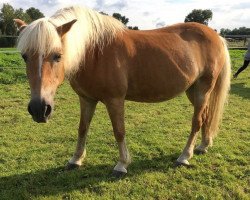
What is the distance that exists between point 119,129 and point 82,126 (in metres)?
0.65

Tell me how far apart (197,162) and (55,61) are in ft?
8.19

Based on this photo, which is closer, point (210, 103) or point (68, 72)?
point (68, 72)

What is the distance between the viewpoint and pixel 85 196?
355cm

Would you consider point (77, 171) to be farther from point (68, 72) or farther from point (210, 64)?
point (210, 64)

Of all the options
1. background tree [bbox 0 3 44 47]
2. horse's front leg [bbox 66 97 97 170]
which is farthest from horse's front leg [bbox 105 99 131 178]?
background tree [bbox 0 3 44 47]

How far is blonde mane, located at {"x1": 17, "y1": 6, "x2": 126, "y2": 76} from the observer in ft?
9.40

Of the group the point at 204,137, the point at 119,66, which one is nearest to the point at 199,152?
the point at 204,137

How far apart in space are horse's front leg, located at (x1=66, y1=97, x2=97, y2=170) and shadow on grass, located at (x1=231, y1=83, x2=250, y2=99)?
5.82m

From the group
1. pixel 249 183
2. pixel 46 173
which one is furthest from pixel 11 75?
pixel 249 183

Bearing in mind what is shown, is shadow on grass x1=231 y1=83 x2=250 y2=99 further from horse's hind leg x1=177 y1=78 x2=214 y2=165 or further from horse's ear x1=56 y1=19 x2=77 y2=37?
horse's ear x1=56 y1=19 x2=77 y2=37

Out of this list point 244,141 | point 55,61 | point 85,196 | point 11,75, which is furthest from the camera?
point 11,75

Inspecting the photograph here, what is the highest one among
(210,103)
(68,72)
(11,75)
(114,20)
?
(114,20)

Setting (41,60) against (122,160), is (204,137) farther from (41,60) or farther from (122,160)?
(41,60)

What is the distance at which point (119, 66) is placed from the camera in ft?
12.0
